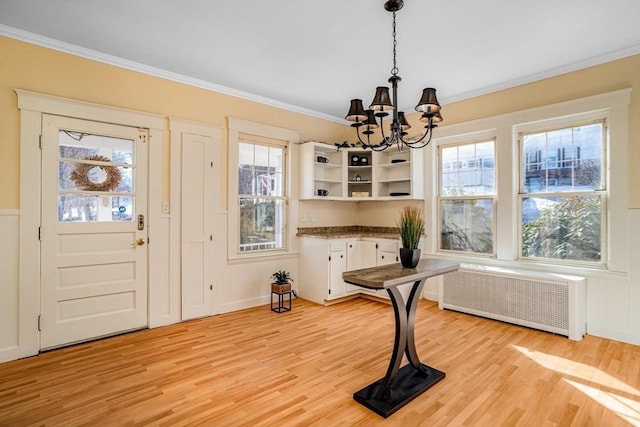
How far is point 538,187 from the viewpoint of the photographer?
12.8ft

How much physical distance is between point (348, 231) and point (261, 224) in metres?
1.69

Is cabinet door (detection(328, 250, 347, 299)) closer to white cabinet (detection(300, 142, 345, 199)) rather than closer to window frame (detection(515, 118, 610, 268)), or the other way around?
white cabinet (detection(300, 142, 345, 199))

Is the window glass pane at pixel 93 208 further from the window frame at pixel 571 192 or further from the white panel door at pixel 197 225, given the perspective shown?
the window frame at pixel 571 192

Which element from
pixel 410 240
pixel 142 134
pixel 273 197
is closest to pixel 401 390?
pixel 410 240

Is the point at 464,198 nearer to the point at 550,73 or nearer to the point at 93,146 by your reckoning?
the point at 550,73

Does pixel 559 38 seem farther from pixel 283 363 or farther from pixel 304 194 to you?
pixel 283 363

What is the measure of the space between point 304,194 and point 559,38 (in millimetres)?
3428

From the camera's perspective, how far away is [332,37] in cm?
294

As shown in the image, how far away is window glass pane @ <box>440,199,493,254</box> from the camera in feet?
14.3

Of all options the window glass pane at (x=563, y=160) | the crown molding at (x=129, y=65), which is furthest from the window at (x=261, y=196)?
the window glass pane at (x=563, y=160)

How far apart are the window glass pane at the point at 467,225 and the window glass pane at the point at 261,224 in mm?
2472

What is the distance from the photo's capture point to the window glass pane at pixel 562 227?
3512 millimetres

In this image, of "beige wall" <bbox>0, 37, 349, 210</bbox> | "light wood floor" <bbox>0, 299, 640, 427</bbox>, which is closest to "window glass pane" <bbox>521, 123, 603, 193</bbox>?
"light wood floor" <bbox>0, 299, 640, 427</bbox>


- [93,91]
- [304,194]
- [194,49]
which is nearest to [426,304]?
[304,194]
